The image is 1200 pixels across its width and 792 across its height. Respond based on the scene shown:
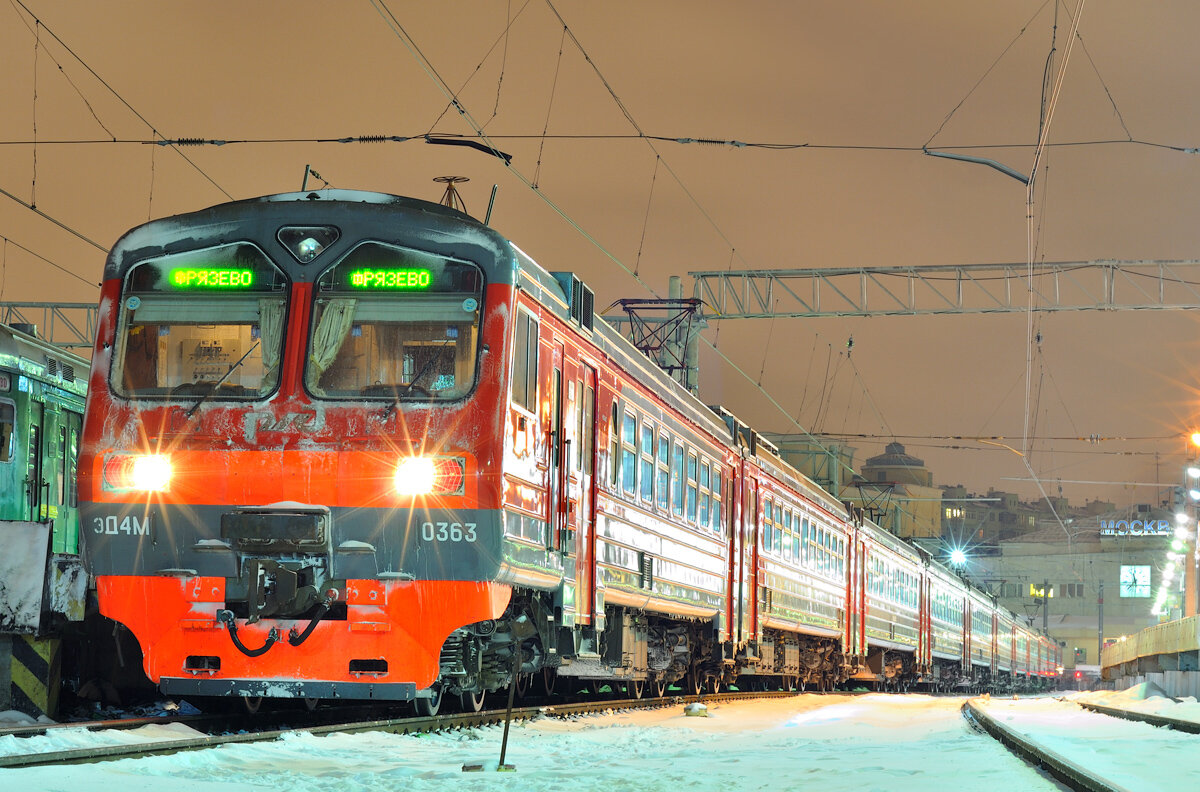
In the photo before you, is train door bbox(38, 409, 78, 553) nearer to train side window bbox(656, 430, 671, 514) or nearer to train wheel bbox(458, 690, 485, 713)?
train wheel bbox(458, 690, 485, 713)

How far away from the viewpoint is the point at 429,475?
977 centimetres

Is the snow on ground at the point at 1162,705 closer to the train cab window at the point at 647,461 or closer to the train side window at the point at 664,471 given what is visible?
the train side window at the point at 664,471

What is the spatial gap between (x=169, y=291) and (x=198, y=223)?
0.53 meters

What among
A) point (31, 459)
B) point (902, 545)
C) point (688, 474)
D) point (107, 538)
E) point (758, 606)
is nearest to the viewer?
point (107, 538)

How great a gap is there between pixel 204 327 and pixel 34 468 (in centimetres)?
552

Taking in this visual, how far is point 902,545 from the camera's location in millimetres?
36906

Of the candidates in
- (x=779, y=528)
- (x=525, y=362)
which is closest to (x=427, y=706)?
(x=525, y=362)

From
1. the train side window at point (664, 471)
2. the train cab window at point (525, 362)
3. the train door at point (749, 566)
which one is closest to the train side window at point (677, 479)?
the train side window at point (664, 471)

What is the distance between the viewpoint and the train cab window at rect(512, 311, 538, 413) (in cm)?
1023

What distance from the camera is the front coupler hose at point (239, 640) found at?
9.50 metres

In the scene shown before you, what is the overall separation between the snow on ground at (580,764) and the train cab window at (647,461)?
220cm

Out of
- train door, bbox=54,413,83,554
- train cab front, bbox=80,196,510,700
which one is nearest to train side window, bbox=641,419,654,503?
train cab front, bbox=80,196,510,700

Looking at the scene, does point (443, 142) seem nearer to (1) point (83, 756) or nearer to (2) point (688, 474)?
(2) point (688, 474)

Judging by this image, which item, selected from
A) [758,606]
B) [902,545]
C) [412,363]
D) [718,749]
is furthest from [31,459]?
[902,545]
